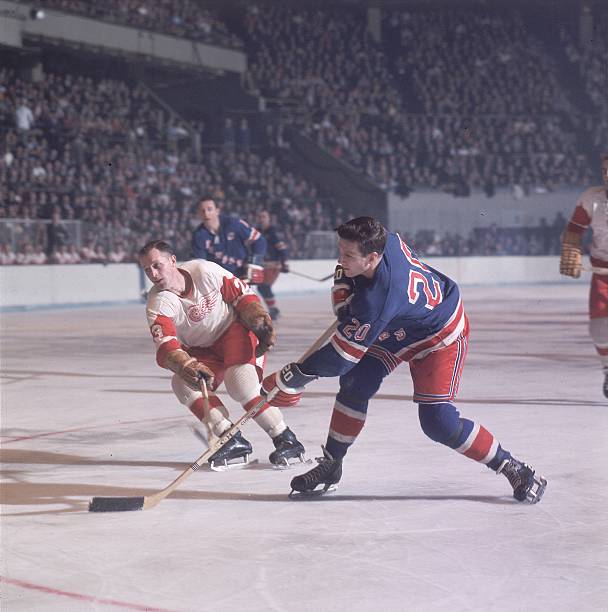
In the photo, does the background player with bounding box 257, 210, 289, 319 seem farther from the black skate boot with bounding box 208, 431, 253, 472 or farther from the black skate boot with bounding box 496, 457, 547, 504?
the black skate boot with bounding box 496, 457, 547, 504

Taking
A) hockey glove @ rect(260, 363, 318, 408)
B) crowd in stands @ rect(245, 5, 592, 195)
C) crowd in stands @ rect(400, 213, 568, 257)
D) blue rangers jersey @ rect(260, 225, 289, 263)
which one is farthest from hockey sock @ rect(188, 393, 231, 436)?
crowd in stands @ rect(245, 5, 592, 195)

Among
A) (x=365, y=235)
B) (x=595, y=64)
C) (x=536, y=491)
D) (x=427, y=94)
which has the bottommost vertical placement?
(x=536, y=491)

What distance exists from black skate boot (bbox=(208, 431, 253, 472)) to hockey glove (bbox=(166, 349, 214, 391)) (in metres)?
0.57

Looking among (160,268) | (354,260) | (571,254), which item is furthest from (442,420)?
(571,254)

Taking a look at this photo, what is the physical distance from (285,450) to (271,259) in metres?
11.7

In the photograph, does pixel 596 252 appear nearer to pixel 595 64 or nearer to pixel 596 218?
pixel 596 218


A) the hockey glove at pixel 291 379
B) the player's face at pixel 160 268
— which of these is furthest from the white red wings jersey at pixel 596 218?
the hockey glove at pixel 291 379

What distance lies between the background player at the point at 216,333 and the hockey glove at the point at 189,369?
A: 100mm

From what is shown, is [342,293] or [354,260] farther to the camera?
[342,293]

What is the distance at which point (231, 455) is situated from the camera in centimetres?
572

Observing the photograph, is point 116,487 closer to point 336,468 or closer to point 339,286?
point 336,468

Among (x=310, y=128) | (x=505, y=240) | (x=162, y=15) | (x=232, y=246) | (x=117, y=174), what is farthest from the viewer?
(x=310, y=128)

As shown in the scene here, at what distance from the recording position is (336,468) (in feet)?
16.6

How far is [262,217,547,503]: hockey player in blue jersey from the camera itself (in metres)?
4.38
